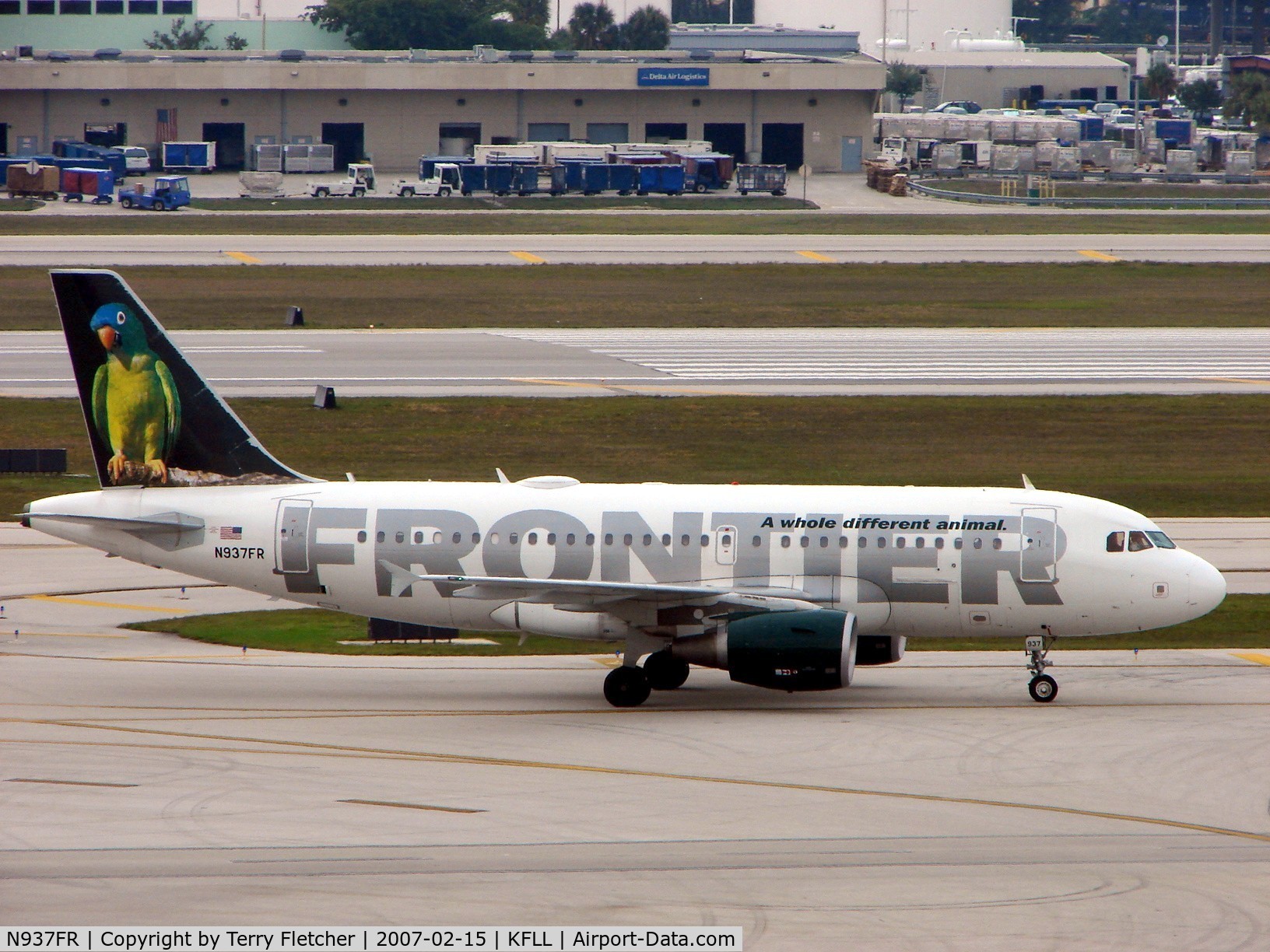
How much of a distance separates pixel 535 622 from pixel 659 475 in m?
18.5

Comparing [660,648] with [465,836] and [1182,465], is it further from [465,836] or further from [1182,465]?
[1182,465]

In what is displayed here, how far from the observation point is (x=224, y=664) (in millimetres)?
32312

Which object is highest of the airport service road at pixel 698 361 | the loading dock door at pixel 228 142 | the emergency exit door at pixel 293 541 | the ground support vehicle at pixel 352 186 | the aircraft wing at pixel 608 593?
the loading dock door at pixel 228 142

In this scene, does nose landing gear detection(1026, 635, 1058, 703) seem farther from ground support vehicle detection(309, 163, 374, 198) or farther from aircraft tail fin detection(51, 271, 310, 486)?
ground support vehicle detection(309, 163, 374, 198)

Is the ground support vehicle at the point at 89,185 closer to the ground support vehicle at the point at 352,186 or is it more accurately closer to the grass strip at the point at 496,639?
the ground support vehicle at the point at 352,186

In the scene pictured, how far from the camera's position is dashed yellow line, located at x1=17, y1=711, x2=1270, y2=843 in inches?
890

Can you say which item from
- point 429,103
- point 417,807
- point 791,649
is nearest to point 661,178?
point 429,103

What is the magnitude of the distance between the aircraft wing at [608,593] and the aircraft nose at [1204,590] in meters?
7.00

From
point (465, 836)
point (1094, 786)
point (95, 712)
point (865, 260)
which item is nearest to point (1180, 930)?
point (1094, 786)

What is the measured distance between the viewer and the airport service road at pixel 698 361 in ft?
203

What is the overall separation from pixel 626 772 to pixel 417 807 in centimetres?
362

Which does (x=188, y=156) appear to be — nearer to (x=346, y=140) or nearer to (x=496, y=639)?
(x=346, y=140)

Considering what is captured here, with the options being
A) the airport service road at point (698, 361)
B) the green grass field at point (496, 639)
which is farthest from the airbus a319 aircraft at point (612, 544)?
the airport service road at point (698, 361)

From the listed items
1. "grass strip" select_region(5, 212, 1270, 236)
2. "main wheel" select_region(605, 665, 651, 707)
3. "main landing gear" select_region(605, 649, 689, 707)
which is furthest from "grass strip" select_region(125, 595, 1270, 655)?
"grass strip" select_region(5, 212, 1270, 236)
